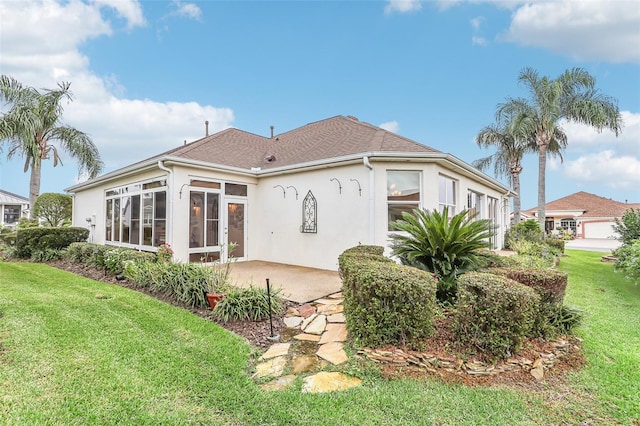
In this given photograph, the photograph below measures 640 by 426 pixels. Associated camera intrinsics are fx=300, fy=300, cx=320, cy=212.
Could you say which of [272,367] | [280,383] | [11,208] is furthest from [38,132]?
[11,208]

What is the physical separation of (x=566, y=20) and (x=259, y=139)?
12.0 meters

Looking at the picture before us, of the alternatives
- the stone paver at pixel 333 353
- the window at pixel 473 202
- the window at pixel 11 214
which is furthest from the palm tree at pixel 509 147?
the window at pixel 11 214

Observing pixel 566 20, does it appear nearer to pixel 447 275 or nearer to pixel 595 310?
pixel 595 310

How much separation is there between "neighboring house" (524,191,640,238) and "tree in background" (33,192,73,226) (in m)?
41.9

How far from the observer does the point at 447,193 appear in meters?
9.77

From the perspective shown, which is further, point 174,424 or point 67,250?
point 67,250

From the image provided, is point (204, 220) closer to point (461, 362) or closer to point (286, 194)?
point (286, 194)

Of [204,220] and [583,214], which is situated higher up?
[583,214]

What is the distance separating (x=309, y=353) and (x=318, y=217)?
584 cm

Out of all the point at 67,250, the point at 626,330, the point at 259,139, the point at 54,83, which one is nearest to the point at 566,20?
the point at 626,330

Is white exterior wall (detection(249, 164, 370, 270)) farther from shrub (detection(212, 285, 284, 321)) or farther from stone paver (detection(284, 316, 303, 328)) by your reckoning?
shrub (detection(212, 285, 284, 321))

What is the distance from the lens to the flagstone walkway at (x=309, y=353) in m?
3.14

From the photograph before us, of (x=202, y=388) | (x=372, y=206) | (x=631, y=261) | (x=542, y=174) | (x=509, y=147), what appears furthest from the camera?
(x=509, y=147)

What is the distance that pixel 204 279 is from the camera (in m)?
5.73
